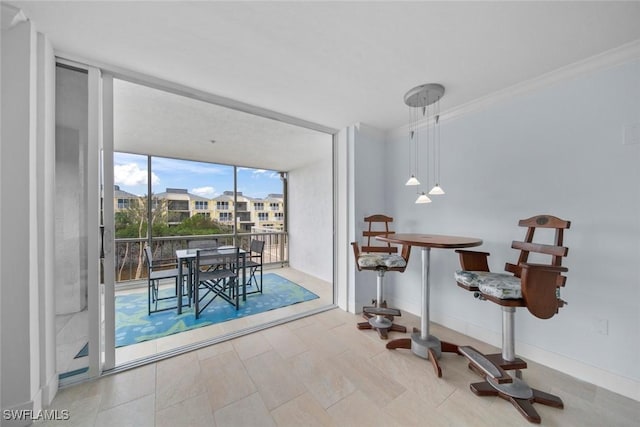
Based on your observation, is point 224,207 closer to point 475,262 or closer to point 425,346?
point 425,346

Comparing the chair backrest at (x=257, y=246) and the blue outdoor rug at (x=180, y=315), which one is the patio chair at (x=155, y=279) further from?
the chair backrest at (x=257, y=246)

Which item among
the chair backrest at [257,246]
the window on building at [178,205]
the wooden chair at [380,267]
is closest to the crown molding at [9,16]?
the wooden chair at [380,267]

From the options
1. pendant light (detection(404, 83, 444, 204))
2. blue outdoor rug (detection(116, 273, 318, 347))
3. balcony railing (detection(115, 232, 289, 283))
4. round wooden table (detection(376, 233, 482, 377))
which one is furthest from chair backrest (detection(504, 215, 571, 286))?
balcony railing (detection(115, 232, 289, 283))

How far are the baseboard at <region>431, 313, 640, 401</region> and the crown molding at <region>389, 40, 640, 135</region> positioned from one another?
2.17m

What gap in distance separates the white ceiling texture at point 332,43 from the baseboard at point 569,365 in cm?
226

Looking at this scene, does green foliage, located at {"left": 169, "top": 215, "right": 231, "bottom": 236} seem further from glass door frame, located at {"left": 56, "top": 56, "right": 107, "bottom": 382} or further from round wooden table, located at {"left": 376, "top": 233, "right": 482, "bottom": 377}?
round wooden table, located at {"left": 376, "top": 233, "right": 482, "bottom": 377}

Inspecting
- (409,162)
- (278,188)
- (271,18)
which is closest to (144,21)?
(271,18)

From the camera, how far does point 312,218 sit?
508cm

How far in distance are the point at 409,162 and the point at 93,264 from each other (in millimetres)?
3250

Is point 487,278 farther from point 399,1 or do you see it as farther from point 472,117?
point 399,1

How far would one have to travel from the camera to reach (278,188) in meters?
5.88

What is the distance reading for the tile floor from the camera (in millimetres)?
1373

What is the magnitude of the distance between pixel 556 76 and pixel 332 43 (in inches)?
72.0

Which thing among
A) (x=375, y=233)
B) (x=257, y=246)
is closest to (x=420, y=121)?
(x=375, y=233)
